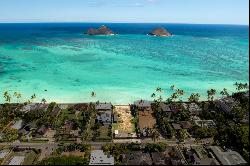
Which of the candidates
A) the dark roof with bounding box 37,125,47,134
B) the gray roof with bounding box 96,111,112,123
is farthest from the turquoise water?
the dark roof with bounding box 37,125,47,134

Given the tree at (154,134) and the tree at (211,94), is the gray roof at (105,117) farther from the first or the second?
the tree at (211,94)

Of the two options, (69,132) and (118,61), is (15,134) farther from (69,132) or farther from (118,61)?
(118,61)

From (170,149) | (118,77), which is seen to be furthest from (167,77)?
(170,149)

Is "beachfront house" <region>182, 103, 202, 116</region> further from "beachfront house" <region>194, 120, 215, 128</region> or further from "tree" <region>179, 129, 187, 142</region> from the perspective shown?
"tree" <region>179, 129, 187, 142</region>

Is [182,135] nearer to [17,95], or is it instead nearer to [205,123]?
[205,123]

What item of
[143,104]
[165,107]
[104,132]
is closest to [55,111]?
[104,132]
